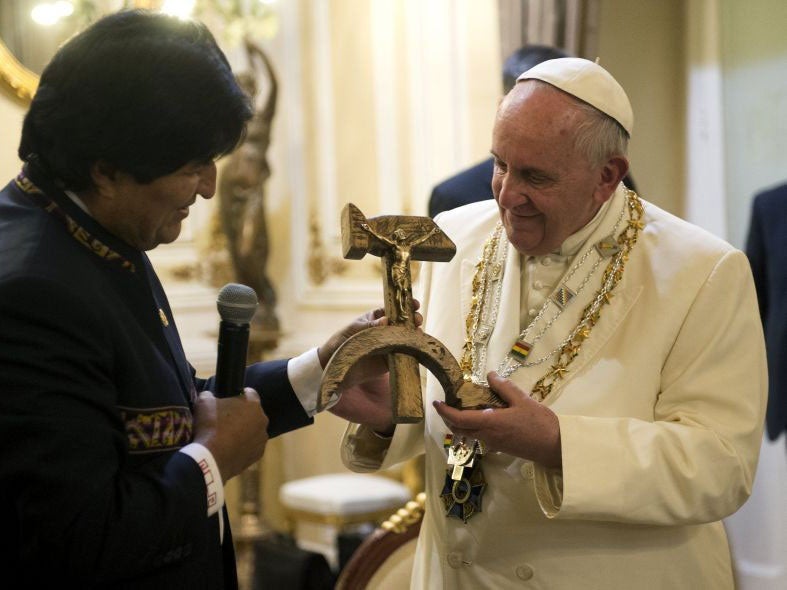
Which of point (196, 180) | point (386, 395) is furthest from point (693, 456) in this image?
point (196, 180)

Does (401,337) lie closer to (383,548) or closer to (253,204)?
(383,548)

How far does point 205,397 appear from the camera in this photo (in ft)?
6.76

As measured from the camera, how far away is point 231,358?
1953mm

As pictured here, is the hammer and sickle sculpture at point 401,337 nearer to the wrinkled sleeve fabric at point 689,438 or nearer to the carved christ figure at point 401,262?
the carved christ figure at point 401,262

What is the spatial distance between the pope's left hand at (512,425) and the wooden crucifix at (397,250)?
130 mm

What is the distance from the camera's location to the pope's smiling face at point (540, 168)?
2.31m

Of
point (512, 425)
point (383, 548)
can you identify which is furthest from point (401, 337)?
point (383, 548)

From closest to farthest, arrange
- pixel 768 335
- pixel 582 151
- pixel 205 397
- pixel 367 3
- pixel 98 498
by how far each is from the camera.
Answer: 1. pixel 98 498
2. pixel 205 397
3. pixel 582 151
4. pixel 768 335
5. pixel 367 3

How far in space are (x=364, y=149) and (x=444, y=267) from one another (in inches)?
151

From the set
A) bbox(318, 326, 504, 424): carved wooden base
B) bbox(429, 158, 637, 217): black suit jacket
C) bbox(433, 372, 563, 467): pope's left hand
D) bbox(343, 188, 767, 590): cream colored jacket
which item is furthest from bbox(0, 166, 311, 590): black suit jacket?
bbox(429, 158, 637, 217): black suit jacket

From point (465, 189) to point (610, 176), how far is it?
4.82ft

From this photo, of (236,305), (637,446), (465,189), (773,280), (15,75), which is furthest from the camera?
(15,75)

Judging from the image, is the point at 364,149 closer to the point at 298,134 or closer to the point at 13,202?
the point at 298,134

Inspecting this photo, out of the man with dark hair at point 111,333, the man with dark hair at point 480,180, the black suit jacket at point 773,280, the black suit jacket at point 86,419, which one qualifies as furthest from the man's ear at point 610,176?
the black suit jacket at point 773,280
